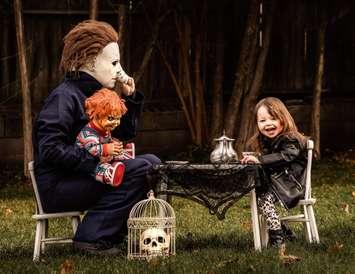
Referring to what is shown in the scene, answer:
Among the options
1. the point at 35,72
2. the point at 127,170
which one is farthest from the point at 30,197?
the point at 127,170

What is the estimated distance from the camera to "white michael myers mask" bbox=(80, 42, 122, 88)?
7.72 meters

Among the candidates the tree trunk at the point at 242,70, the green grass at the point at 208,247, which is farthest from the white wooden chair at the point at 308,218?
the tree trunk at the point at 242,70

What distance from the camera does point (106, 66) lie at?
7.73 meters

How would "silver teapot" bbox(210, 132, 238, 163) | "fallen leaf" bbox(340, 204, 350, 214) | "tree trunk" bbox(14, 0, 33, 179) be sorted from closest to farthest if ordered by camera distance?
1. "silver teapot" bbox(210, 132, 238, 163)
2. "fallen leaf" bbox(340, 204, 350, 214)
3. "tree trunk" bbox(14, 0, 33, 179)

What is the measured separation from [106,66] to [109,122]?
0.47m

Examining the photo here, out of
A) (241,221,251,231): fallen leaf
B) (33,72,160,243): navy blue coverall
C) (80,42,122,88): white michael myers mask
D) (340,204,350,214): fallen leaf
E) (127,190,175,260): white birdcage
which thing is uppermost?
(80,42,122,88): white michael myers mask

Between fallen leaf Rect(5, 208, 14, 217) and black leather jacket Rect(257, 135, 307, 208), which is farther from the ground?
black leather jacket Rect(257, 135, 307, 208)

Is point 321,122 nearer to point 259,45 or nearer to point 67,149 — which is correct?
point 259,45

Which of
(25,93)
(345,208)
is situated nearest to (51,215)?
(345,208)

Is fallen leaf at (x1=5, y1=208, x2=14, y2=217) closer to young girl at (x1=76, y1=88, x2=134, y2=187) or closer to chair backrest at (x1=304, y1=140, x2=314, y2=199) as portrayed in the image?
young girl at (x1=76, y1=88, x2=134, y2=187)

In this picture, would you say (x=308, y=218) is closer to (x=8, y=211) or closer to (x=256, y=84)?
(x=8, y=211)

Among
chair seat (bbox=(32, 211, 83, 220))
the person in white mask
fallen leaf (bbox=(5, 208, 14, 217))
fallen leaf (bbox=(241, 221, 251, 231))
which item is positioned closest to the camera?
the person in white mask

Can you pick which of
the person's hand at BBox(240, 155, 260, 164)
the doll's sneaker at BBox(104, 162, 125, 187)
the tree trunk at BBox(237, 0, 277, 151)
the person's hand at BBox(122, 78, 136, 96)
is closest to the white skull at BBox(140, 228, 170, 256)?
the doll's sneaker at BBox(104, 162, 125, 187)

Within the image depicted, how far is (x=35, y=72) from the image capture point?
15.0 metres
